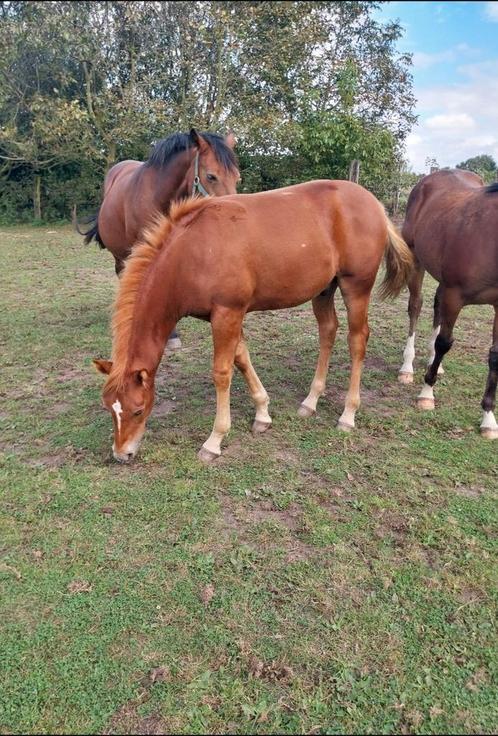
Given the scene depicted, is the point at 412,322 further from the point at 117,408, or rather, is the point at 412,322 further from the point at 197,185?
the point at 117,408

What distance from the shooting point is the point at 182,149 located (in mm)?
4164

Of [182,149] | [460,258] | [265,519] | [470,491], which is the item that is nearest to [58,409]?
[265,519]

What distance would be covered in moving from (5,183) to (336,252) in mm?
17465

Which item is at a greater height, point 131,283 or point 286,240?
point 286,240

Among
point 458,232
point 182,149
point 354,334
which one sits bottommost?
point 354,334

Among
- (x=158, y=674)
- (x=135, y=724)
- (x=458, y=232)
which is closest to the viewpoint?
(x=135, y=724)

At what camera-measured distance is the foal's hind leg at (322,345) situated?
12.1 ft

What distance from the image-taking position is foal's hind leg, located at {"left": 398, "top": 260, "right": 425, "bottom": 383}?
4.32 meters

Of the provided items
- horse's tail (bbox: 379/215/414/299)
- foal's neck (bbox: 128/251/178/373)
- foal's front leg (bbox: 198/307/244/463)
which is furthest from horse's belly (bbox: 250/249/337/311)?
horse's tail (bbox: 379/215/414/299)

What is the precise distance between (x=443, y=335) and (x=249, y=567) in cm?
236

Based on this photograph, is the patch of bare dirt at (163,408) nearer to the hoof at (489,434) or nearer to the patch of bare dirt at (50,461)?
the patch of bare dirt at (50,461)

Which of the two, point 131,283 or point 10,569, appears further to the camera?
point 131,283

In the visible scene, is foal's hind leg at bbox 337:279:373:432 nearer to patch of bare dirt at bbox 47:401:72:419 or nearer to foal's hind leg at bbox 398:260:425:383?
foal's hind leg at bbox 398:260:425:383

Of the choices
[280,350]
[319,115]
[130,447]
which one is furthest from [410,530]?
[319,115]
